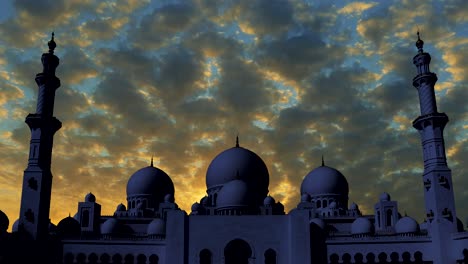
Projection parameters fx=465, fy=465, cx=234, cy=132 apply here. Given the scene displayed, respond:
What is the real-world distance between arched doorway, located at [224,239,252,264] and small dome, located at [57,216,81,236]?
14.0 metres

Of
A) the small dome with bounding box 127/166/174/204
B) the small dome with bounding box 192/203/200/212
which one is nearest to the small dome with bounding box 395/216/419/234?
the small dome with bounding box 192/203/200/212

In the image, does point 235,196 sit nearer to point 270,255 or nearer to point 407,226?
point 270,255

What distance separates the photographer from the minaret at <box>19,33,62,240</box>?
3794 centimetres

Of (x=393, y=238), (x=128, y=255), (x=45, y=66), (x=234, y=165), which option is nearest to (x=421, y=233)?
(x=393, y=238)

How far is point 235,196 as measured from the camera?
44.0 m

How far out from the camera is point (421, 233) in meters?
Result: 41.5

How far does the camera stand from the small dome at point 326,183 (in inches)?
2167

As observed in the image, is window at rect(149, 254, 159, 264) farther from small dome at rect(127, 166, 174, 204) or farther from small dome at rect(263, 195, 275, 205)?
small dome at rect(127, 166, 174, 204)

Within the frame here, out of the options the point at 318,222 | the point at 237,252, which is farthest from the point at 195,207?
the point at 318,222

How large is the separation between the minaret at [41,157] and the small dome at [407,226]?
30.5 meters

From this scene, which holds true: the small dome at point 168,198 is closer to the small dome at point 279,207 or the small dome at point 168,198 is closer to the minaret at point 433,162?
the small dome at point 279,207

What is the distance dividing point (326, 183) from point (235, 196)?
1555 cm

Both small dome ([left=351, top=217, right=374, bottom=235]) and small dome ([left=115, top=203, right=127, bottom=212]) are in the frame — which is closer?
small dome ([left=351, top=217, right=374, bottom=235])

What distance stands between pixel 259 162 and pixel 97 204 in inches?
724
